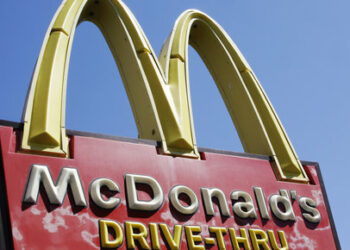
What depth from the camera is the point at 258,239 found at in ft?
23.0

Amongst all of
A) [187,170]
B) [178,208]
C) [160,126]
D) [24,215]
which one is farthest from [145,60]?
[24,215]

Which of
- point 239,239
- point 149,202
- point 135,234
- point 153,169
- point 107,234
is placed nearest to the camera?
point 107,234

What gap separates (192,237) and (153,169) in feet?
3.50

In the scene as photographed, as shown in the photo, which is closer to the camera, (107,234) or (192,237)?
(107,234)

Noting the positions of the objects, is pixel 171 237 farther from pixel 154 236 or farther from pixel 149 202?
pixel 149 202

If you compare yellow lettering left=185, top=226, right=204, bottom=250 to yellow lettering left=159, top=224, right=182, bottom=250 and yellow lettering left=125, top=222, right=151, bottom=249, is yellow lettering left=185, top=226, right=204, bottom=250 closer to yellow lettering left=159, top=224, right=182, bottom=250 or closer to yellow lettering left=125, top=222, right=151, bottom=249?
yellow lettering left=159, top=224, right=182, bottom=250

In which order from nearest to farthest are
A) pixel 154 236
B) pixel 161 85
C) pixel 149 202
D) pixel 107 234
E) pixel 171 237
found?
pixel 107 234 → pixel 154 236 → pixel 171 237 → pixel 149 202 → pixel 161 85

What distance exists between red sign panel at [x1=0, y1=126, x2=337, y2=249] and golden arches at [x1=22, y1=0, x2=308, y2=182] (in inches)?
11.7

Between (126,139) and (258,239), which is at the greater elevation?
(126,139)

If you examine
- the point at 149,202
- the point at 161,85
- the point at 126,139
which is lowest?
the point at 149,202

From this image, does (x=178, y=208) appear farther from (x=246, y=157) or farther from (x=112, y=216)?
(x=246, y=157)

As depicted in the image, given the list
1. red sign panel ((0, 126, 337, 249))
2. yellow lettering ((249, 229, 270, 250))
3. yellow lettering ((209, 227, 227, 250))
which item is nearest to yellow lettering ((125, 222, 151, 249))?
red sign panel ((0, 126, 337, 249))

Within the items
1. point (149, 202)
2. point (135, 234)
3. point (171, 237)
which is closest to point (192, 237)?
point (171, 237)

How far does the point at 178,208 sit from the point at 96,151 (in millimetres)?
1348
